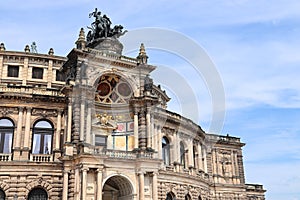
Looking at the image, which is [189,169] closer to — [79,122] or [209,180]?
[209,180]

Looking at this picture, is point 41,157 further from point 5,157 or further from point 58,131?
point 5,157

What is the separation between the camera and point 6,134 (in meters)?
36.5

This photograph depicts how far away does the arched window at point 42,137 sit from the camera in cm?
3688

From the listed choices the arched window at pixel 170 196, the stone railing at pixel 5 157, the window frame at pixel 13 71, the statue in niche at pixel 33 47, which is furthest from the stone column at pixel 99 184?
the statue in niche at pixel 33 47

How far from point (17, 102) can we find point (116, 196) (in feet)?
41.7

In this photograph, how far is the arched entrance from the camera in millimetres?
36250

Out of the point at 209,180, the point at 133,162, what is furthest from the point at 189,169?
the point at 133,162

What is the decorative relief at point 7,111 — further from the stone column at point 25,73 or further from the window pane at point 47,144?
the stone column at point 25,73

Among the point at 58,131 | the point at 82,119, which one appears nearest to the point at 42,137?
the point at 58,131

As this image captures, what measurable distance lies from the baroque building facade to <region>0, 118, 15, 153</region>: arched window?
84 mm

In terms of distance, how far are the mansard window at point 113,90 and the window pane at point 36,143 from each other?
7.05 meters

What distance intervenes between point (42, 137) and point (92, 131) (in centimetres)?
460

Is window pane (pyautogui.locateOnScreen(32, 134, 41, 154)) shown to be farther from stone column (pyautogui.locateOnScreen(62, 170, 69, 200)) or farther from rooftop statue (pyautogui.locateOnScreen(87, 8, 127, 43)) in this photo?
rooftop statue (pyautogui.locateOnScreen(87, 8, 127, 43))

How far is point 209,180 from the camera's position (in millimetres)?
50969
